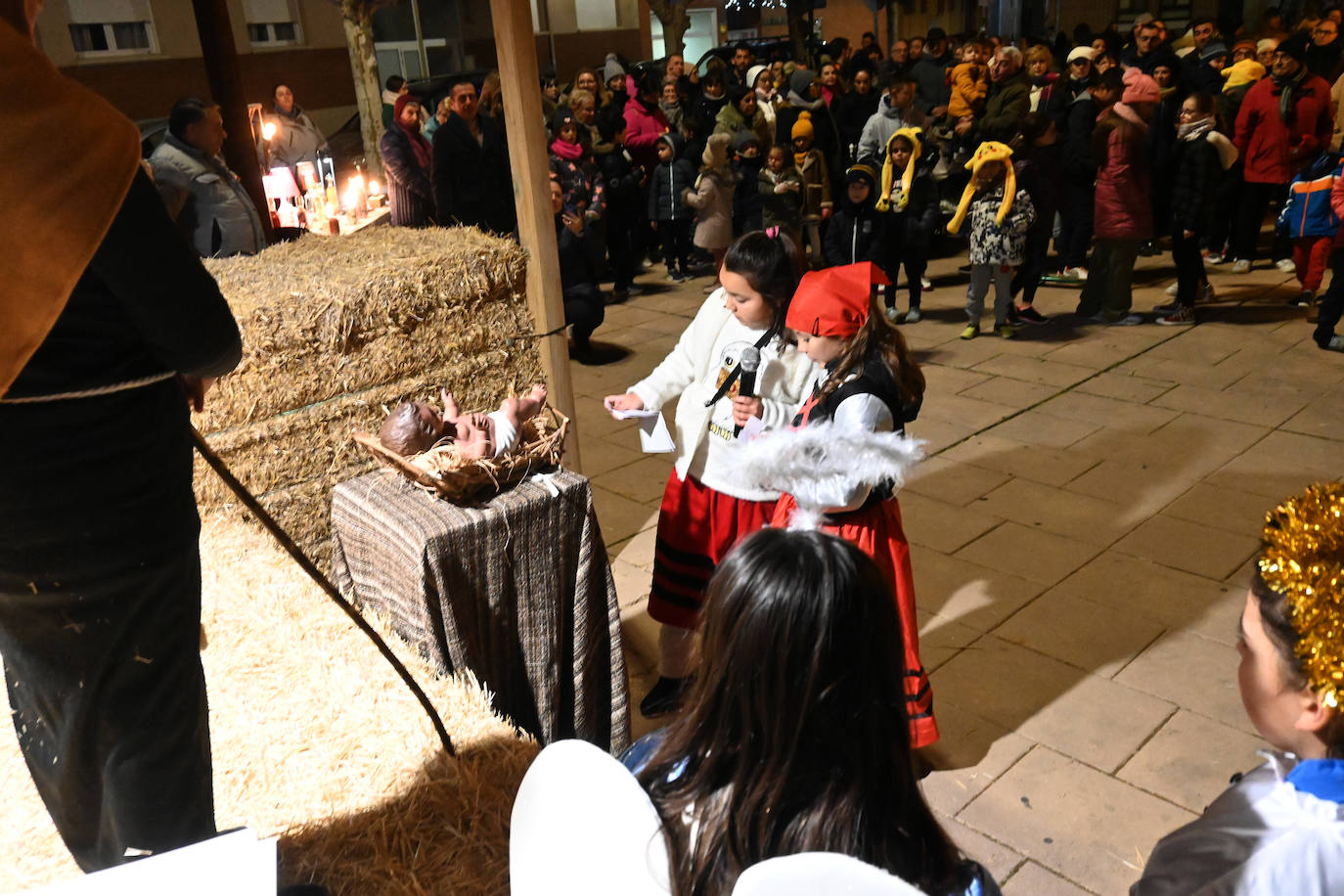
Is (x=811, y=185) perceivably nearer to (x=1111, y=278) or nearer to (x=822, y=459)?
(x=1111, y=278)

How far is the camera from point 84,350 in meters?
1.56

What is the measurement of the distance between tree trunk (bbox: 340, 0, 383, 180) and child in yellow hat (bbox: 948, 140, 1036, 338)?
7576 mm

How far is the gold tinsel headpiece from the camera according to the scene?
1.29 m

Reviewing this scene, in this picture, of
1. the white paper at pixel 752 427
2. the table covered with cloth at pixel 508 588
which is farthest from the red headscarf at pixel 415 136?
the white paper at pixel 752 427

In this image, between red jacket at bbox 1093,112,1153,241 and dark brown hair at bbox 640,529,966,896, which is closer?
dark brown hair at bbox 640,529,966,896

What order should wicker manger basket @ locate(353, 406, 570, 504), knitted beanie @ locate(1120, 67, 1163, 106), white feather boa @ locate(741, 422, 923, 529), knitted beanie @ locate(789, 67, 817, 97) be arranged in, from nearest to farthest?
white feather boa @ locate(741, 422, 923, 529) → wicker manger basket @ locate(353, 406, 570, 504) → knitted beanie @ locate(1120, 67, 1163, 106) → knitted beanie @ locate(789, 67, 817, 97)

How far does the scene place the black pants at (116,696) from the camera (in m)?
1.65

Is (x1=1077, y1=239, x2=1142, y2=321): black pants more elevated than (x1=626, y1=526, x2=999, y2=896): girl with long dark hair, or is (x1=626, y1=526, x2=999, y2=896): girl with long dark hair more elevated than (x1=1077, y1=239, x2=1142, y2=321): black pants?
(x1=626, y1=526, x2=999, y2=896): girl with long dark hair

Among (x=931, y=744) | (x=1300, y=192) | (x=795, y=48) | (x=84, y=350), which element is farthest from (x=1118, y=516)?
(x=795, y=48)

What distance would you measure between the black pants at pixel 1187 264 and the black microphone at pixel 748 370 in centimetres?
540

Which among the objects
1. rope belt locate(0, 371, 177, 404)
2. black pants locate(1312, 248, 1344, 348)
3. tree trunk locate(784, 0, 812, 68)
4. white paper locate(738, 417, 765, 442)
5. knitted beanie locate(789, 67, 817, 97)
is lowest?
black pants locate(1312, 248, 1344, 348)

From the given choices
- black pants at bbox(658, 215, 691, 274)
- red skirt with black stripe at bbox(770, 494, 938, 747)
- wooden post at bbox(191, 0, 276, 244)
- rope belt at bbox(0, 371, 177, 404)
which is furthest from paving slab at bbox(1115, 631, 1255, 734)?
black pants at bbox(658, 215, 691, 274)

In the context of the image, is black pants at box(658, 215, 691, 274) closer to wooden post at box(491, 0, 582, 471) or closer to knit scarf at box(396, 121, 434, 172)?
knit scarf at box(396, 121, 434, 172)

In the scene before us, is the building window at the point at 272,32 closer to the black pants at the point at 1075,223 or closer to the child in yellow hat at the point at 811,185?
the child in yellow hat at the point at 811,185
